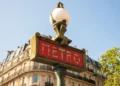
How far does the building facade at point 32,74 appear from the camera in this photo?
36344mm

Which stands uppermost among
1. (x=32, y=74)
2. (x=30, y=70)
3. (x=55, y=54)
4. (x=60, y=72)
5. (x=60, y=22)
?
(x=30, y=70)

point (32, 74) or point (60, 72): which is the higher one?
point (32, 74)

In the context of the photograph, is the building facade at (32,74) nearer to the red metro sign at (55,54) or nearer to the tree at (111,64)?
the tree at (111,64)

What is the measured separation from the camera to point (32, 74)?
3634 cm

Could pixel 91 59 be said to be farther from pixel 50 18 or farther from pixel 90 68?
pixel 50 18

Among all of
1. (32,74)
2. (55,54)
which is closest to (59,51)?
(55,54)

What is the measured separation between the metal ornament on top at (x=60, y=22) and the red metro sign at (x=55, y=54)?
0.39 feet

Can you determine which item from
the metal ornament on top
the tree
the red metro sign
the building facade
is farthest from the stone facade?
the metal ornament on top

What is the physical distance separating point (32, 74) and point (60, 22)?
3230 centimetres

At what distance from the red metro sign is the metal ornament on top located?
12 cm

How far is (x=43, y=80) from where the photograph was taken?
3609 centimetres

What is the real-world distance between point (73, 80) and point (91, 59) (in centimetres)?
989

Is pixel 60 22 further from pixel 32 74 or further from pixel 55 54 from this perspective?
pixel 32 74

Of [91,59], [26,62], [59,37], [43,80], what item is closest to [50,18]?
[59,37]
